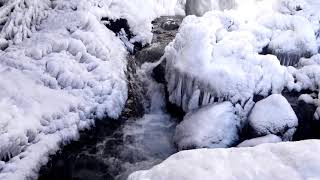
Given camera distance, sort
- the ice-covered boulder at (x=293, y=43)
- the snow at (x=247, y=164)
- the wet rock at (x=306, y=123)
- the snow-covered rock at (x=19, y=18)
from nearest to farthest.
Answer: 1. the snow at (x=247, y=164)
2. the wet rock at (x=306, y=123)
3. the snow-covered rock at (x=19, y=18)
4. the ice-covered boulder at (x=293, y=43)

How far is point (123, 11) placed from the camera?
30.9ft

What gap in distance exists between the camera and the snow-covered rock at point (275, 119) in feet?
22.0

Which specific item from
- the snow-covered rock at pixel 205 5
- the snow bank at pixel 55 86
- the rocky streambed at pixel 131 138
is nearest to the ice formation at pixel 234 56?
the rocky streambed at pixel 131 138

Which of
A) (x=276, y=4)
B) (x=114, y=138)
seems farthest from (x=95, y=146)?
(x=276, y=4)

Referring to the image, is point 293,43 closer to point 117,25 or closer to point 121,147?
point 117,25

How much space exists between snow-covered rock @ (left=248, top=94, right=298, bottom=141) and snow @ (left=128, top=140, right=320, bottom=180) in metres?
3.16

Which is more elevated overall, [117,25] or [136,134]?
[117,25]

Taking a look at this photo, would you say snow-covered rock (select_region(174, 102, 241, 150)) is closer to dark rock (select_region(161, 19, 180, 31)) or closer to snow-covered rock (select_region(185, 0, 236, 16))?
dark rock (select_region(161, 19, 180, 31))

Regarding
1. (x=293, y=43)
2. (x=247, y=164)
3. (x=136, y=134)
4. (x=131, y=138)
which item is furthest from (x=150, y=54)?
(x=247, y=164)

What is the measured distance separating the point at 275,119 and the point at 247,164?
3.53 m

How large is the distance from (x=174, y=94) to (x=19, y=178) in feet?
10.9

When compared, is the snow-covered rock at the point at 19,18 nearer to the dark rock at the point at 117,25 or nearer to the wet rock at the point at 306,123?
the dark rock at the point at 117,25

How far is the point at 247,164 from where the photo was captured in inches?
132

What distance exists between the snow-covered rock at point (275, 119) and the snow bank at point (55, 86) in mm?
2637
